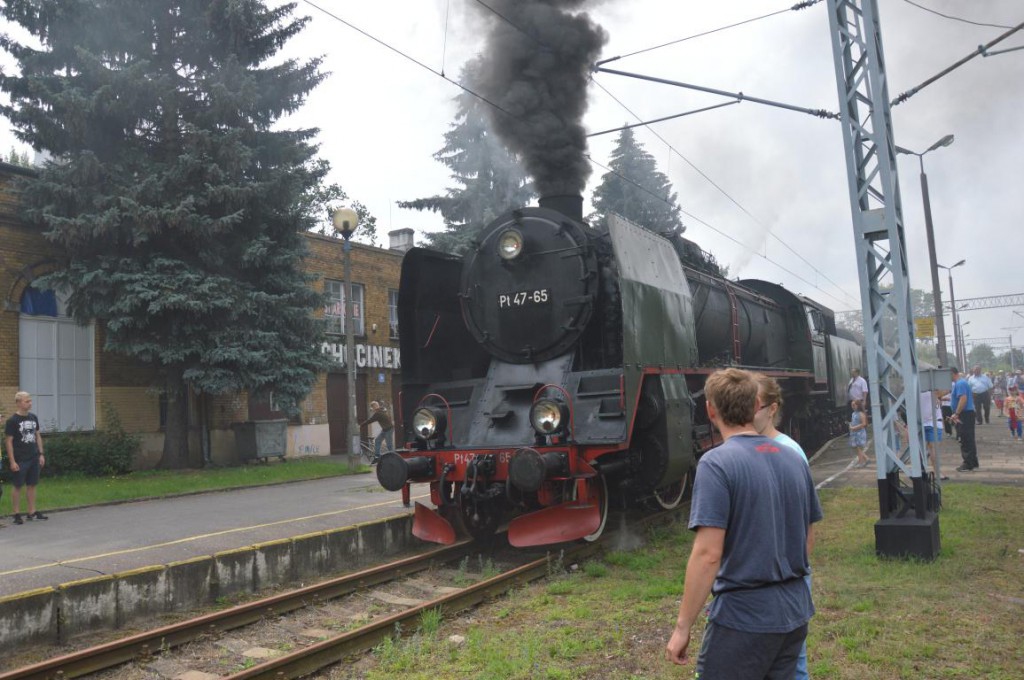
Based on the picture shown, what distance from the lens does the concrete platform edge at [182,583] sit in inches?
219

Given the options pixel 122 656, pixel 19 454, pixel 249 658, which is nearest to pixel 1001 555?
pixel 249 658

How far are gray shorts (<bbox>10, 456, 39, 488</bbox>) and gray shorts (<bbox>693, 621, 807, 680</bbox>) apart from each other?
9.46 meters

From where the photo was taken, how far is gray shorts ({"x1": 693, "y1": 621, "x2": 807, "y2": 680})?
2.51m

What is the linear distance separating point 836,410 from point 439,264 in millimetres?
16018

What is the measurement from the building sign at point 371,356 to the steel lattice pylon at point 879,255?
1557 centimetres

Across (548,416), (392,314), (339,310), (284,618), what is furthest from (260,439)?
(548,416)

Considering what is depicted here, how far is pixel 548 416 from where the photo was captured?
7.06 m

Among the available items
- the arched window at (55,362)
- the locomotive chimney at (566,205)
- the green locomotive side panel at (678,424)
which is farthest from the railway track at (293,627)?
the arched window at (55,362)

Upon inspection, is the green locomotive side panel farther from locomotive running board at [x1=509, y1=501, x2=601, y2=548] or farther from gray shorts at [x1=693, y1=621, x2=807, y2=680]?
gray shorts at [x1=693, y1=621, x2=807, y2=680]

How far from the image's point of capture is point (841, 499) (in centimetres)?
981

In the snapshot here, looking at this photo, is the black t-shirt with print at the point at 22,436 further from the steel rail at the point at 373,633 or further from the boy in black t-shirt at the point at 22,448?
the steel rail at the point at 373,633

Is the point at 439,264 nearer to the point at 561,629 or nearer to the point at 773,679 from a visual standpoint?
the point at 561,629

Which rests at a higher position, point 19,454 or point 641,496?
point 19,454

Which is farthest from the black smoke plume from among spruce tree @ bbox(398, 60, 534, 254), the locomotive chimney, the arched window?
spruce tree @ bbox(398, 60, 534, 254)
